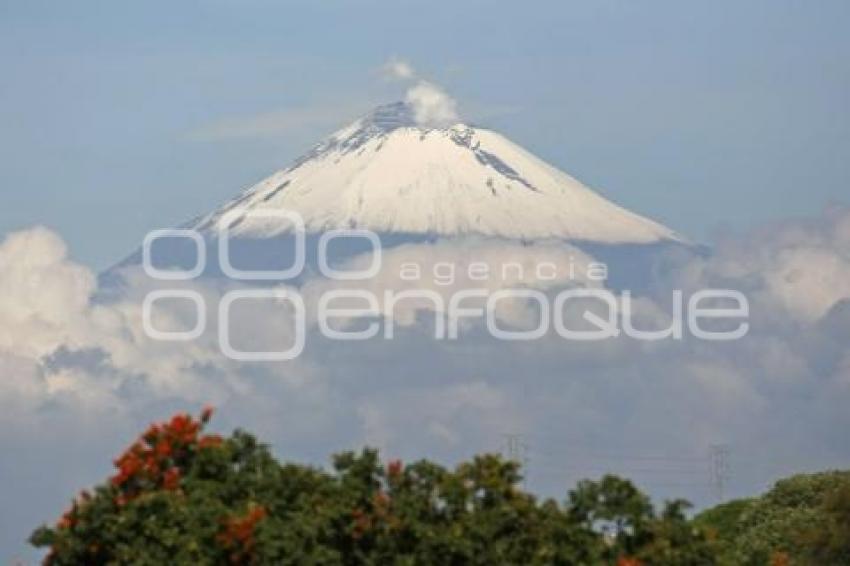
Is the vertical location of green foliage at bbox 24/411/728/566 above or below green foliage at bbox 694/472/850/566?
below

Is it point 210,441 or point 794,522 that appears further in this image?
point 794,522

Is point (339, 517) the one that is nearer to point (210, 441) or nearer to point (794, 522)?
point (210, 441)

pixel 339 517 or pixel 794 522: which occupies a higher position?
pixel 794 522

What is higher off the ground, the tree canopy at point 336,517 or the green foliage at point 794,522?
the green foliage at point 794,522

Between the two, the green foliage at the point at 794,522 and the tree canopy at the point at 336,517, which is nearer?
the tree canopy at the point at 336,517

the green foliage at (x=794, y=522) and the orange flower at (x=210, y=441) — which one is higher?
the green foliage at (x=794, y=522)

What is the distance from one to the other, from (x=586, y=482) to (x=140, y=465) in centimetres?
710

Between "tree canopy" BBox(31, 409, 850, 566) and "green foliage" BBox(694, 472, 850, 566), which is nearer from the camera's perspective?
"tree canopy" BBox(31, 409, 850, 566)

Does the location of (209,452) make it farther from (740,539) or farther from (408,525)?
(740,539)

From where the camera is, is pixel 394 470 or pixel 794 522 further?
pixel 794 522

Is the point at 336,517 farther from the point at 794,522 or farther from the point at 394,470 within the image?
the point at 794,522

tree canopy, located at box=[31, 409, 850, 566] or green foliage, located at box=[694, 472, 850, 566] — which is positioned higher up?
green foliage, located at box=[694, 472, 850, 566]

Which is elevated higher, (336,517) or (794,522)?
(794,522)

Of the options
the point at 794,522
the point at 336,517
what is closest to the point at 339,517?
the point at 336,517
